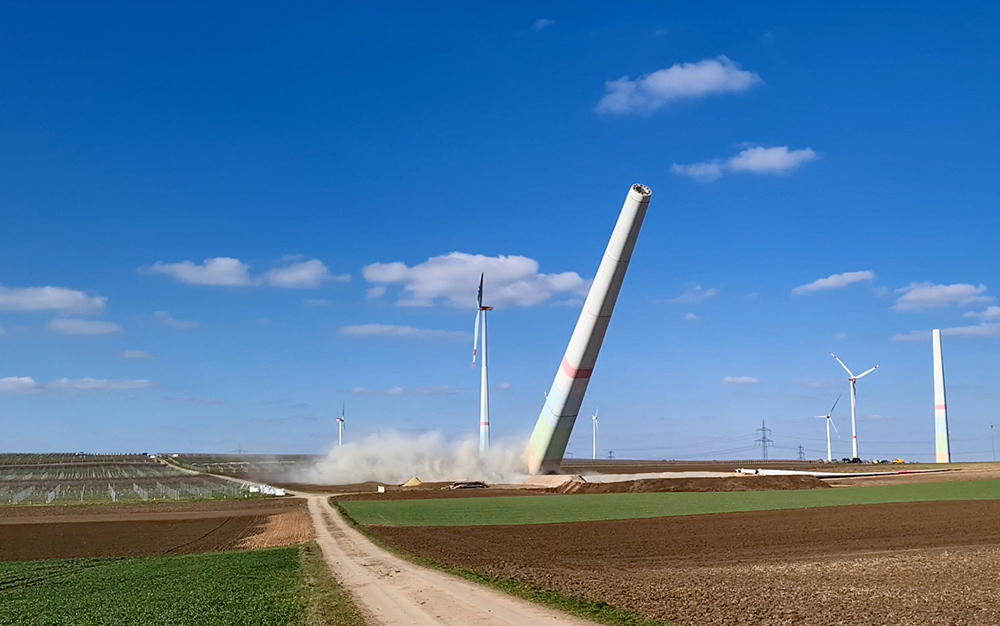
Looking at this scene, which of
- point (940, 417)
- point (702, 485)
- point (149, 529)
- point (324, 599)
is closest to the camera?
point (324, 599)

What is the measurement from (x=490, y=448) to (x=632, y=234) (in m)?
30.5

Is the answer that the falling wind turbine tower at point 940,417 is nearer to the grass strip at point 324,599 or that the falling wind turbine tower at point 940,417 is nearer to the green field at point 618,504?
the green field at point 618,504

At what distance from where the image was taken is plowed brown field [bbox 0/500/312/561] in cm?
3978

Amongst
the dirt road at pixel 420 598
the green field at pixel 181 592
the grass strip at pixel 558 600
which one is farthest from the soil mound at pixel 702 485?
the grass strip at pixel 558 600

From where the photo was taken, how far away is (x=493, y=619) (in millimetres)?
17766

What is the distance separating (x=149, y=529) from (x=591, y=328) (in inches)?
1266

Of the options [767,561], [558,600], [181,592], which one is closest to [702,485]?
[767,561]

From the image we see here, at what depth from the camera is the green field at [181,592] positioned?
1942 cm

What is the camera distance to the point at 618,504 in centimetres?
5919

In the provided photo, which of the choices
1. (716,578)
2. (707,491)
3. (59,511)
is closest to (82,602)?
(716,578)

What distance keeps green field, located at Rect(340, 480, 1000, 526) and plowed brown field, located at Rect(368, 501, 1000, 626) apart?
15.5 feet

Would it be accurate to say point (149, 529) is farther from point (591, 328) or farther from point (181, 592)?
point (591, 328)

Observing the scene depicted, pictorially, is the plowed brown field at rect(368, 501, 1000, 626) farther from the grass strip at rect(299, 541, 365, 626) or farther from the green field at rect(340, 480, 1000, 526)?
the green field at rect(340, 480, 1000, 526)

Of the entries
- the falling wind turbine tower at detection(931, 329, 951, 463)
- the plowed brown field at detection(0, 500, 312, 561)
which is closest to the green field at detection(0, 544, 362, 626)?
the plowed brown field at detection(0, 500, 312, 561)
